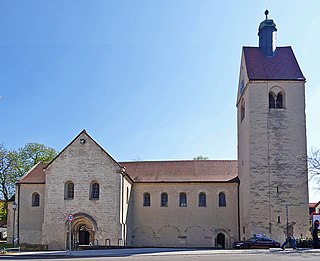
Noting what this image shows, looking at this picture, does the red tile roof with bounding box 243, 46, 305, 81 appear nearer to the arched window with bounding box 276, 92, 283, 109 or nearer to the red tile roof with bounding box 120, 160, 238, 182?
the arched window with bounding box 276, 92, 283, 109

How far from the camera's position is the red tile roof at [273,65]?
4222 centimetres

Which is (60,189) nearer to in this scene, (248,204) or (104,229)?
(104,229)

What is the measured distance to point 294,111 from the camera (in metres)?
41.5

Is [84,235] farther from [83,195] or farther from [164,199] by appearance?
[164,199]

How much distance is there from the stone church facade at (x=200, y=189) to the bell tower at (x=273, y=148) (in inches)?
3.4

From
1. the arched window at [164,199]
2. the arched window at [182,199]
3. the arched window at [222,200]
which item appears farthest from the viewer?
the arched window at [164,199]

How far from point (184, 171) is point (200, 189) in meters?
2.76

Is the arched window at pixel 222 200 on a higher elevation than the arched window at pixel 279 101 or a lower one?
lower

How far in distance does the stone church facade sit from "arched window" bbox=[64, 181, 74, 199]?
9cm

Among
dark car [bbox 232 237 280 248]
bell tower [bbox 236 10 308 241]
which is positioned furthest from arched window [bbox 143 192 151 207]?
dark car [bbox 232 237 280 248]

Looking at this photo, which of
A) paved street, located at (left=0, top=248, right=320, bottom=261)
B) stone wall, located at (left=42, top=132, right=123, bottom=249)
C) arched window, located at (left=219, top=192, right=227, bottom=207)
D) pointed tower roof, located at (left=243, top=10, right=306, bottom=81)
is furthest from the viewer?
arched window, located at (left=219, top=192, right=227, bottom=207)

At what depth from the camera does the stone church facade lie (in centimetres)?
4003

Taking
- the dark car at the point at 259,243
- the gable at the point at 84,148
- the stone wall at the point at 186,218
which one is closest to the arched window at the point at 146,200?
the stone wall at the point at 186,218

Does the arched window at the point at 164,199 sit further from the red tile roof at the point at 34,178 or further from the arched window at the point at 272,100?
the arched window at the point at 272,100
